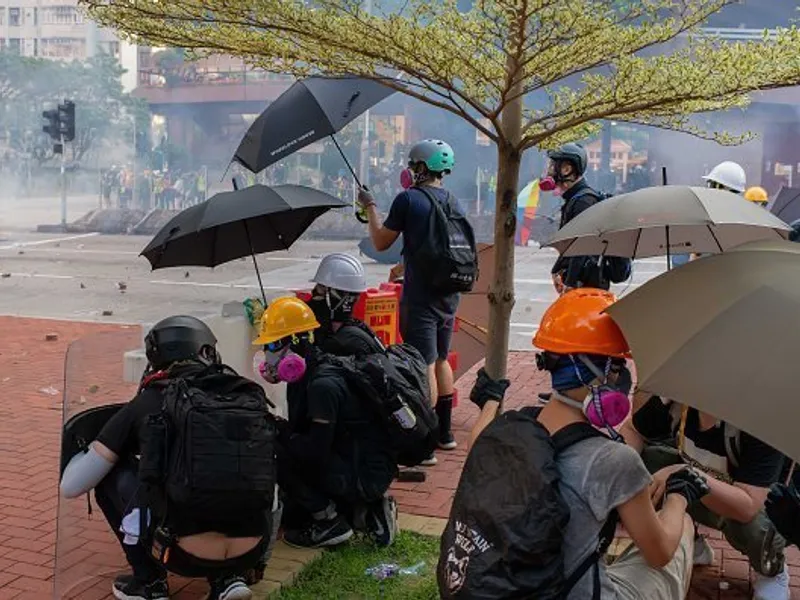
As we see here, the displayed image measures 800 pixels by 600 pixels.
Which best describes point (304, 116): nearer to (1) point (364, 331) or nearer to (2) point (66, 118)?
(1) point (364, 331)

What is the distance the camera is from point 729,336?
2432 mm

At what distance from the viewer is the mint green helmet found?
538 centimetres

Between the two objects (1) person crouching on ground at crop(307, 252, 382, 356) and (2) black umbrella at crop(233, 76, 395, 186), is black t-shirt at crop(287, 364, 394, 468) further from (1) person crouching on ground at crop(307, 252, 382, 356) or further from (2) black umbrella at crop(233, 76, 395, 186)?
(2) black umbrella at crop(233, 76, 395, 186)

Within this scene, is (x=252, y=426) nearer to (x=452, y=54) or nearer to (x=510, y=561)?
(x=510, y=561)

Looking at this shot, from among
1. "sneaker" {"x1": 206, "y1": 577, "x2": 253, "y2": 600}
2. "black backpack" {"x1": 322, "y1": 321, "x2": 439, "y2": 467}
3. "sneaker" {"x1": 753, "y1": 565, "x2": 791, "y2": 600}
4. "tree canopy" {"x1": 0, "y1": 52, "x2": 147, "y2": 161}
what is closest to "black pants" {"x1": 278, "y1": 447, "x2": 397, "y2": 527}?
"black backpack" {"x1": 322, "y1": 321, "x2": 439, "y2": 467}

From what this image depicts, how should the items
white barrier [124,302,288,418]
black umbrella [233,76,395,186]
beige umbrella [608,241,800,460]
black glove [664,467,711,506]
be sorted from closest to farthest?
beige umbrella [608,241,800,460]
black glove [664,467,711,506]
white barrier [124,302,288,418]
black umbrella [233,76,395,186]

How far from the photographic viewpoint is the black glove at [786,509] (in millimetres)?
2889

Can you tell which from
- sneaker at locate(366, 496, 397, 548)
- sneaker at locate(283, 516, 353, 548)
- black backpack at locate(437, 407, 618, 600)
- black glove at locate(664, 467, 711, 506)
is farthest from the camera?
sneaker at locate(366, 496, 397, 548)

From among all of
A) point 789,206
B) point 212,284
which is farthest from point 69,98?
point 789,206

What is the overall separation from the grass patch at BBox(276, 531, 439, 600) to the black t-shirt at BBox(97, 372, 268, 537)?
1.86ft

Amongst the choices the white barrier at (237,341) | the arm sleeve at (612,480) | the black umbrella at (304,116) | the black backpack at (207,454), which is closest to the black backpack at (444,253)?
the black umbrella at (304,116)

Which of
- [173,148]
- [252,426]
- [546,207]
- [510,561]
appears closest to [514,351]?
[252,426]

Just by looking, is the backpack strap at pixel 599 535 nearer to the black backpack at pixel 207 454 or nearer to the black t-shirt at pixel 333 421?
the black backpack at pixel 207 454

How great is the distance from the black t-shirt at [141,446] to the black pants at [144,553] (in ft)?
0.32
